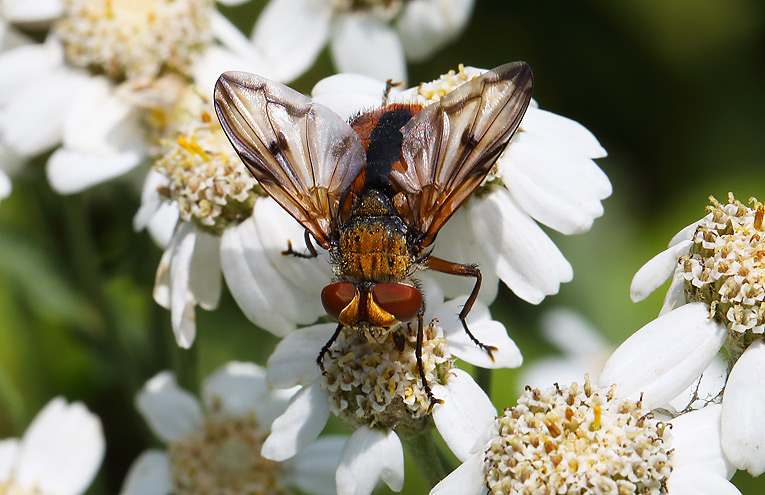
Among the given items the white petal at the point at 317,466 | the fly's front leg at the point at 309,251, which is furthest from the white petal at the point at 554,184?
the white petal at the point at 317,466

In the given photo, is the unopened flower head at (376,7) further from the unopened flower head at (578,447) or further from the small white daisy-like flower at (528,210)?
the unopened flower head at (578,447)

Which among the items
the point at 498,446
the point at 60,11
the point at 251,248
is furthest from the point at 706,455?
the point at 60,11

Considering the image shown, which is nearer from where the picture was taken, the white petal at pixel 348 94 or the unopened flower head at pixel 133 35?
the white petal at pixel 348 94

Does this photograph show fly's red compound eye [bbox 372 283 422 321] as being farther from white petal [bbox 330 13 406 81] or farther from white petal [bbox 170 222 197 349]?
white petal [bbox 330 13 406 81]

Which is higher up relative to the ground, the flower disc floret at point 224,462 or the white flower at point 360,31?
the white flower at point 360,31

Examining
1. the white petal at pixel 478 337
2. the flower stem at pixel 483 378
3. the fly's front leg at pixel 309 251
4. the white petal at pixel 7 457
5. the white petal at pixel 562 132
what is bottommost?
A: the white petal at pixel 7 457

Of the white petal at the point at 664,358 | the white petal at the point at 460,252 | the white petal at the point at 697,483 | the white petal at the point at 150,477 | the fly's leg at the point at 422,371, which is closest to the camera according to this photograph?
the white petal at the point at 697,483

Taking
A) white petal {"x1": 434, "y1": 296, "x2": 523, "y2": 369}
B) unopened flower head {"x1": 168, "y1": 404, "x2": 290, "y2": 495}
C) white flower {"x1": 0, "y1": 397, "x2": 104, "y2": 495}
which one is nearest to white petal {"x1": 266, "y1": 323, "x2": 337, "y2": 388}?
white petal {"x1": 434, "y1": 296, "x2": 523, "y2": 369}

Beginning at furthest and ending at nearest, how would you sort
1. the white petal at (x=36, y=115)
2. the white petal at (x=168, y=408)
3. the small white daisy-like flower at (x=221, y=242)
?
the white petal at (x=36, y=115)
the white petal at (x=168, y=408)
the small white daisy-like flower at (x=221, y=242)
